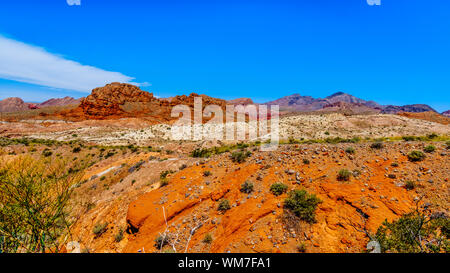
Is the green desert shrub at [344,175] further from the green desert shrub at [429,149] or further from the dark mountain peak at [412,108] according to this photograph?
the dark mountain peak at [412,108]

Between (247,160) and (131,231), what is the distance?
18.8 ft

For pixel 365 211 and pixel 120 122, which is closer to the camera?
pixel 365 211

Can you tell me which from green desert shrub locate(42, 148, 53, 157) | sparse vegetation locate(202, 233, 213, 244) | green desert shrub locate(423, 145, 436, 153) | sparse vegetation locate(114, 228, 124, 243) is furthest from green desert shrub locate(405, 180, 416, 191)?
green desert shrub locate(42, 148, 53, 157)

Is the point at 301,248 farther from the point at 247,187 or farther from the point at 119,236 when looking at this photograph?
the point at 119,236

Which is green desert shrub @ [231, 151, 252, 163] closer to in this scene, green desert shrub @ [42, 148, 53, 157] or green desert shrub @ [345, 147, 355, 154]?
green desert shrub @ [345, 147, 355, 154]

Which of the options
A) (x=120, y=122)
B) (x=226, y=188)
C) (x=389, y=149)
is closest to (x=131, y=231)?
(x=226, y=188)

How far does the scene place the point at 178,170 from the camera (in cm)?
1089

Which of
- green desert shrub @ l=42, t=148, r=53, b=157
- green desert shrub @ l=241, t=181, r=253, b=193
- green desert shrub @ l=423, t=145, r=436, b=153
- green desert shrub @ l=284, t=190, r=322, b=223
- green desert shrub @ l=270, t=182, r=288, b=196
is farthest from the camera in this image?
green desert shrub @ l=42, t=148, r=53, b=157

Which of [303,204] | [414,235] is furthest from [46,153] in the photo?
[414,235]

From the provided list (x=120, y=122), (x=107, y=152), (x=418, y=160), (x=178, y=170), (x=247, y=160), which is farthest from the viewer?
(x=120, y=122)

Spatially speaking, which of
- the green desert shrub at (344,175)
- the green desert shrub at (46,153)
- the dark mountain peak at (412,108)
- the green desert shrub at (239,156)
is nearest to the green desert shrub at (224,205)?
the green desert shrub at (239,156)

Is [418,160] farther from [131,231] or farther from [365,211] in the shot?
[131,231]

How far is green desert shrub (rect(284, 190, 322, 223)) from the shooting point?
5.64 metres

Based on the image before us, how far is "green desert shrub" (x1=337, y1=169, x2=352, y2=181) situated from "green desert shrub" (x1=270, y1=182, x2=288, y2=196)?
1.94 meters
